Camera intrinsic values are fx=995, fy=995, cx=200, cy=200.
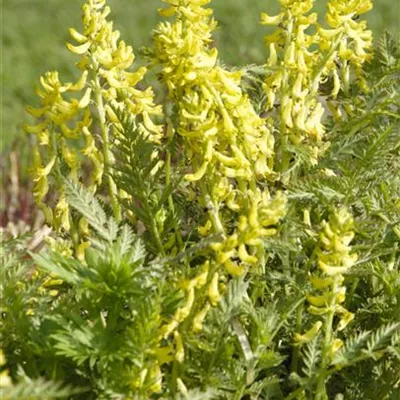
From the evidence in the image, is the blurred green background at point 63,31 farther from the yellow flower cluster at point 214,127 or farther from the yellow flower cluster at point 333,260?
the yellow flower cluster at point 333,260

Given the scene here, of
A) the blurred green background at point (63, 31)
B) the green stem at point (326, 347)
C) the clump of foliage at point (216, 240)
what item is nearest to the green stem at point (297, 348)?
the clump of foliage at point (216, 240)

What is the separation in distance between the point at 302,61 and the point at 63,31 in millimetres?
6056

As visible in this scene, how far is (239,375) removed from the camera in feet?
6.34

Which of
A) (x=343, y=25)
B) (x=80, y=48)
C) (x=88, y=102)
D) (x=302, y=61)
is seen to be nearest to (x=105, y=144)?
(x=88, y=102)

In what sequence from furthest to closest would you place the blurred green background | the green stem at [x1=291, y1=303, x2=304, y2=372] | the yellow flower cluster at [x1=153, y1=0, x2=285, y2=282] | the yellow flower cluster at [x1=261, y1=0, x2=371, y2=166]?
1. the blurred green background
2. the yellow flower cluster at [x1=261, y1=0, x2=371, y2=166]
3. the green stem at [x1=291, y1=303, x2=304, y2=372]
4. the yellow flower cluster at [x1=153, y1=0, x2=285, y2=282]

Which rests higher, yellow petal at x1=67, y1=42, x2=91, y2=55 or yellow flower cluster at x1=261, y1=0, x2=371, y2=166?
yellow petal at x1=67, y1=42, x2=91, y2=55

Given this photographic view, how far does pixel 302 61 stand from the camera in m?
2.25

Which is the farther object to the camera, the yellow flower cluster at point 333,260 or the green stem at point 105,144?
the green stem at point 105,144

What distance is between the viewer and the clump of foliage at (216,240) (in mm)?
1844

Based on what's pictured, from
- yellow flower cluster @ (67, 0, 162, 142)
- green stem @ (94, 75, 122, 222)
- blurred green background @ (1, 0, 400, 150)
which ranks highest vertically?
yellow flower cluster @ (67, 0, 162, 142)

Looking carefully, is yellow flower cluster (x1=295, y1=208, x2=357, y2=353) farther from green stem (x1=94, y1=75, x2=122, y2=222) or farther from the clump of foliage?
green stem (x1=94, y1=75, x2=122, y2=222)

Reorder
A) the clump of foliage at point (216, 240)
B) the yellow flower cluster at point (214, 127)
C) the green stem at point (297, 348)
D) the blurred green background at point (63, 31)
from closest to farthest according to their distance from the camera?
the clump of foliage at point (216, 240) → the yellow flower cluster at point (214, 127) → the green stem at point (297, 348) → the blurred green background at point (63, 31)

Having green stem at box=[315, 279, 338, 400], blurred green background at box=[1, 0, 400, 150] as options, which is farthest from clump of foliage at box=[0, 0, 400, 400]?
blurred green background at box=[1, 0, 400, 150]

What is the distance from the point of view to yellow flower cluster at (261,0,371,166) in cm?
225
